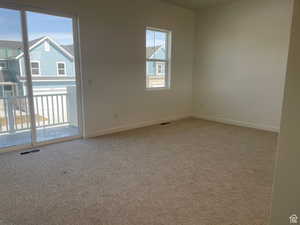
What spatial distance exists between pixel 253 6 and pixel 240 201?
14.4 ft

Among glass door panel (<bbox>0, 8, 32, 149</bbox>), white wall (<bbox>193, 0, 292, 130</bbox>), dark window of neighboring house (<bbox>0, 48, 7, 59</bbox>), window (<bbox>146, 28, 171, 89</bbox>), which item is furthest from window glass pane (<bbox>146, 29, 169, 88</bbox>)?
dark window of neighboring house (<bbox>0, 48, 7, 59</bbox>)

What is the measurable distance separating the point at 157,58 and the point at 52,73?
2.50 metres

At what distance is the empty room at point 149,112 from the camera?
1.96 meters

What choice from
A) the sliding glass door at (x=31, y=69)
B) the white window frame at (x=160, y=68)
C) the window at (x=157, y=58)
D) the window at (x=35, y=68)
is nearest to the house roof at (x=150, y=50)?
the window at (x=157, y=58)

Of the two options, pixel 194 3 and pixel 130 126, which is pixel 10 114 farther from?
pixel 194 3

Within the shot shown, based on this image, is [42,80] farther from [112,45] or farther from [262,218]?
[262,218]

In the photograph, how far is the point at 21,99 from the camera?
3615 mm

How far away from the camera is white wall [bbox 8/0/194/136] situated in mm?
4000

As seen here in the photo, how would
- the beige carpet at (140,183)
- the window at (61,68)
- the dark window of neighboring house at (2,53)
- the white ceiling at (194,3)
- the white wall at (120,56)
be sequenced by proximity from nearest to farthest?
1. the beige carpet at (140,183)
2. the dark window of neighboring house at (2,53)
3. the window at (61,68)
4. the white wall at (120,56)
5. the white ceiling at (194,3)

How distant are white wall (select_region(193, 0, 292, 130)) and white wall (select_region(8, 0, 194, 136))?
75 cm

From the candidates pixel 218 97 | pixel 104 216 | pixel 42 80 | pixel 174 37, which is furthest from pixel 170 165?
pixel 174 37

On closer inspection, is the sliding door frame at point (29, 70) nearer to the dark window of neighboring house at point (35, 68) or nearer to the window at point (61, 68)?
the dark window of neighboring house at point (35, 68)

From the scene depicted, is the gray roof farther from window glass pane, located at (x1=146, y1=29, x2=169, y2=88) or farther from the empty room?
window glass pane, located at (x1=146, y1=29, x2=169, y2=88)

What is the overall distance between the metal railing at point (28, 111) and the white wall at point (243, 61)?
11.9 feet
